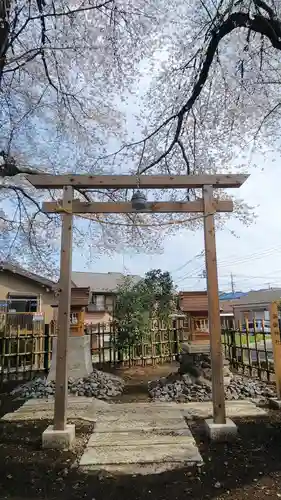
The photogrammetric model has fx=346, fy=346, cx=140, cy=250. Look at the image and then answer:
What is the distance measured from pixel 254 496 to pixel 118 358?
24.5 ft

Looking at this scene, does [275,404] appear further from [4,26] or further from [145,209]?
[4,26]

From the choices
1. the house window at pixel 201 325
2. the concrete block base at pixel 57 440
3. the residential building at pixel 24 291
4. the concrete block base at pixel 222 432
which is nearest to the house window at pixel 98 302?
the residential building at pixel 24 291

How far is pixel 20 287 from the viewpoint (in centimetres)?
A: 1514

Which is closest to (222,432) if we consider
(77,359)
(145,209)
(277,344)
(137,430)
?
(137,430)

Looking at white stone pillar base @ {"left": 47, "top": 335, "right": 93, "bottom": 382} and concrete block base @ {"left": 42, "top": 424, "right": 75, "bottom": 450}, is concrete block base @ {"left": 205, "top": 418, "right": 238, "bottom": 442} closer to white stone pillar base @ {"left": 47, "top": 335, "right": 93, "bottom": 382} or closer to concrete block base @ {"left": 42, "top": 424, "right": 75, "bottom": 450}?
concrete block base @ {"left": 42, "top": 424, "right": 75, "bottom": 450}

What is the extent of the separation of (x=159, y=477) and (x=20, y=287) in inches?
538

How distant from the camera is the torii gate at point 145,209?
3492 mm

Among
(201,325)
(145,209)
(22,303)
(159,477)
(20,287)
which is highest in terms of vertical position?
(20,287)

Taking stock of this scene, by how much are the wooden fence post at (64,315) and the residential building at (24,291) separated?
1121cm

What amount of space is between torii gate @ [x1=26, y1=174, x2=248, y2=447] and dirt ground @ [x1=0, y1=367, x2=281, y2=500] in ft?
1.49

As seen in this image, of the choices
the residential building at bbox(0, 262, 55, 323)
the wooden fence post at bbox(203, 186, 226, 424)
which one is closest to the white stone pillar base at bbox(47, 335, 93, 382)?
the wooden fence post at bbox(203, 186, 226, 424)

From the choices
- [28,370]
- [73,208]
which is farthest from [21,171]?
[28,370]

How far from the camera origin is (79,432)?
370 cm

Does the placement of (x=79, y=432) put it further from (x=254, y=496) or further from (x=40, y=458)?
(x=254, y=496)
